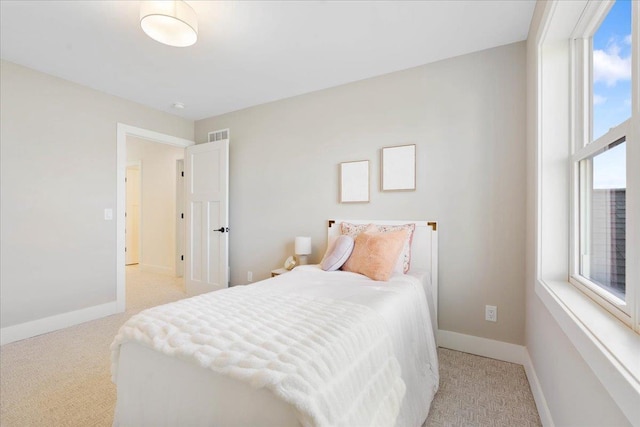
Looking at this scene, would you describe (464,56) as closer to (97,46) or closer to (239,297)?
(239,297)

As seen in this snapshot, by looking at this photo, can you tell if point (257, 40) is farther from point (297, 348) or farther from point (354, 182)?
point (297, 348)

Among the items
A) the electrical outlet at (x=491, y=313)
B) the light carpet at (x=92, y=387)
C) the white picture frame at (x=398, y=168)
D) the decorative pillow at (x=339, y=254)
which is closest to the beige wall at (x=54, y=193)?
the light carpet at (x=92, y=387)

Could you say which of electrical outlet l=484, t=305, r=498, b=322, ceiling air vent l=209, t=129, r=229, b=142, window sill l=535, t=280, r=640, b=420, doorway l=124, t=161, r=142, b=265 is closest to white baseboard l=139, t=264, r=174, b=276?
doorway l=124, t=161, r=142, b=265

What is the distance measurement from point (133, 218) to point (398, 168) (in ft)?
19.6

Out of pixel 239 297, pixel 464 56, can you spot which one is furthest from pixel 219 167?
pixel 464 56

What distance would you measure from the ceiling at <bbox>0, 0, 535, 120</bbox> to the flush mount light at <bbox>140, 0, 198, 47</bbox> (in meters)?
0.18

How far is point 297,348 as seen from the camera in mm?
995

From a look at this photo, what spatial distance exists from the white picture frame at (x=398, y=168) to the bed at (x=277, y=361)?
1.16 meters

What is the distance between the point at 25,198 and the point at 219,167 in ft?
5.98

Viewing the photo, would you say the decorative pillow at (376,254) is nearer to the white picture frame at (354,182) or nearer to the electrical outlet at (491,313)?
the white picture frame at (354,182)

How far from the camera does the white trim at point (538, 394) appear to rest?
1.47 metres

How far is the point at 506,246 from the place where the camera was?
2229mm

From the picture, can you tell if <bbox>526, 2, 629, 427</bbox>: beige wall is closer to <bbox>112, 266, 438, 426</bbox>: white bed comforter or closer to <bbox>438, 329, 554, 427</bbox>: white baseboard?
<bbox>438, 329, 554, 427</bbox>: white baseboard

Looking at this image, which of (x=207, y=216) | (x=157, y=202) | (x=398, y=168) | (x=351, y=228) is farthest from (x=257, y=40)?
(x=157, y=202)
